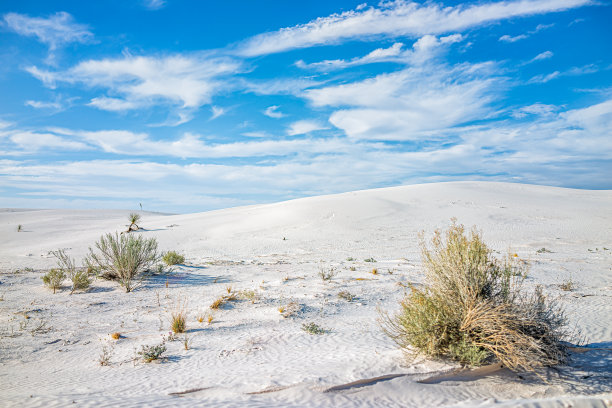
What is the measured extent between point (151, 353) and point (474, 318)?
394 cm

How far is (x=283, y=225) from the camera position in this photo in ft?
80.7

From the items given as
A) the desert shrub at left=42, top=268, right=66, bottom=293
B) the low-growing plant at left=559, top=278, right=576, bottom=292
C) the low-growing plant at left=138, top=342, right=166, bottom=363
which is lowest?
the low-growing plant at left=559, top=278, right=576, bottom=292

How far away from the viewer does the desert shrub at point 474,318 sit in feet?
12.9

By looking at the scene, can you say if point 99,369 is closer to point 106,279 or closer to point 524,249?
point 106,279

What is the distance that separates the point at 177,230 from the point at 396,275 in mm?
18290

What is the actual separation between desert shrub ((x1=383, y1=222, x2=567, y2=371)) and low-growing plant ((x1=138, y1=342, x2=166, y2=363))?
2886 millimetres

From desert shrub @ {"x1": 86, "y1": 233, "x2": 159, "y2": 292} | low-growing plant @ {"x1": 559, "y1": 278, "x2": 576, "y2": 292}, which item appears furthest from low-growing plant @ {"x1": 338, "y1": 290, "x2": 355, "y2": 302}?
low-growing plant @ {"x1": 559, "y1": 278, "x2": 576, "y2": 292}

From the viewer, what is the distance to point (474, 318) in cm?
405

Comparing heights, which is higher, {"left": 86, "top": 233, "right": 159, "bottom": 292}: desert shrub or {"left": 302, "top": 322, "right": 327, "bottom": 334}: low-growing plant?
{"left": 86, "top": 233, "right": 159, "bottom": 292}: desert shrub

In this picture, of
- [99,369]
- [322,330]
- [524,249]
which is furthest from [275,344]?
[524,249]

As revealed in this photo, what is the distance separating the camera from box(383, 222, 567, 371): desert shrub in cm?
393

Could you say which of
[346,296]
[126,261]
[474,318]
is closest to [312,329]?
[346,296]

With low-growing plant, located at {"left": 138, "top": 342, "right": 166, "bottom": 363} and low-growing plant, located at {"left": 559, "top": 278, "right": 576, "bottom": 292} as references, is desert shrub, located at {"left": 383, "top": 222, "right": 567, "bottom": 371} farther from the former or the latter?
low-growing plant, located at {"left": 559, "top": 278, "right": 576, "bottom": 292}

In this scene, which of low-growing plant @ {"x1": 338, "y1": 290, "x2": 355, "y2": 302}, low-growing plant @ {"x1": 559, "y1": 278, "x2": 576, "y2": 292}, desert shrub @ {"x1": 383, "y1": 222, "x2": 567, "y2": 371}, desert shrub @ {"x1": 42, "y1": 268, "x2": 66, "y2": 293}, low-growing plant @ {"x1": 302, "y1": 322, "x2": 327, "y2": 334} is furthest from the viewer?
low-growing plant @ {"x1": 559, "y1": 278, "x2": 576, "y2": 292}
